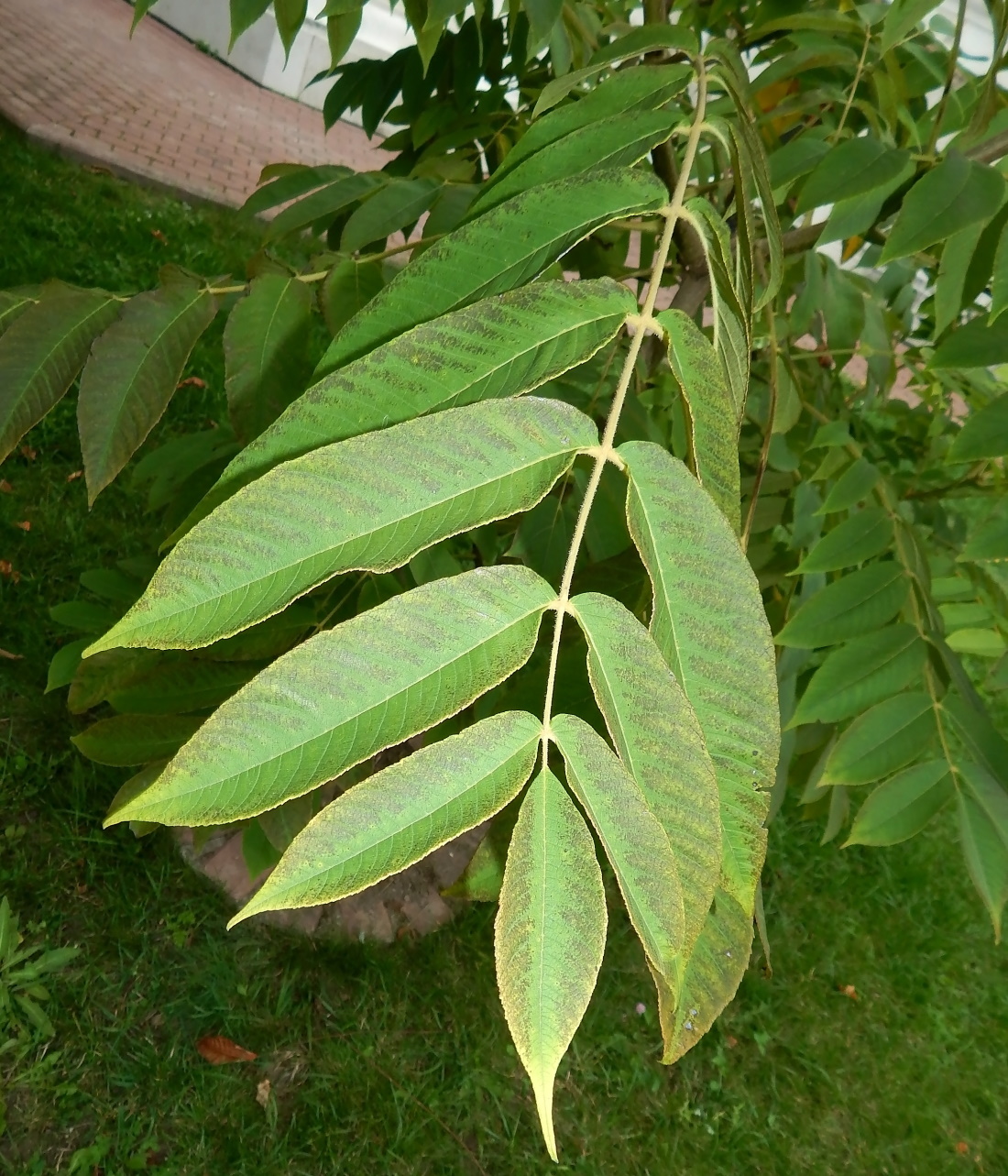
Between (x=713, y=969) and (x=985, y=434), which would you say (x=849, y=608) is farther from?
(x=713, y=969)

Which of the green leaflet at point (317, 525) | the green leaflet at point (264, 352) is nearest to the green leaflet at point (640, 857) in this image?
the green leaflet at point (317, 525)

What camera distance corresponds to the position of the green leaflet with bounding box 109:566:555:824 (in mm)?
437

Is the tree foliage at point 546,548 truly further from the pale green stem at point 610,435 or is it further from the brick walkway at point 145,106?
the brick walkway at point 145,106

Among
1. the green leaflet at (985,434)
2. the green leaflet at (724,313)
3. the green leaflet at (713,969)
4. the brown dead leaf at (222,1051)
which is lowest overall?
the brown dead leaf at (222,1051)

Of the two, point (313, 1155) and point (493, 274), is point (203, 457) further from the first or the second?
point (313, 1155)

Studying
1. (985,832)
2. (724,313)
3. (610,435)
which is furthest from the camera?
(985,832)

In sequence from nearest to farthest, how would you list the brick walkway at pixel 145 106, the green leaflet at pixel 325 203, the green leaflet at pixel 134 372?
the green leaflet at pixel 134 372, the green leaflet at pixel 325 203, the brick walkway at pixel 145 106

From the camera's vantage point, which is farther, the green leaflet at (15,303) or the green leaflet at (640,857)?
the green leaflet at (15,303)

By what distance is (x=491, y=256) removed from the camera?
0.59 meters

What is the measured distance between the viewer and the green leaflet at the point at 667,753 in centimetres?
46

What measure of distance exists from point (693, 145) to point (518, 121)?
1004 millimetres

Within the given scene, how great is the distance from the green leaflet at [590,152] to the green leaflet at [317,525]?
280 millimetres

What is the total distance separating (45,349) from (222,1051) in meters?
1.54

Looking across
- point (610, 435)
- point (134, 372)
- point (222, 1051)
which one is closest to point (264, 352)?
point (134, 372)
